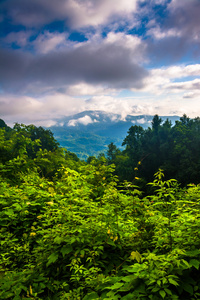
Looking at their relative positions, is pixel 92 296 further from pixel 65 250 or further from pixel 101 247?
pixel 65 250

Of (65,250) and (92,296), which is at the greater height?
(65,250)

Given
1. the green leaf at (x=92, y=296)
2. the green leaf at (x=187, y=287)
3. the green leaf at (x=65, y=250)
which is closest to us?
the green leaf at (x=187, y=287)

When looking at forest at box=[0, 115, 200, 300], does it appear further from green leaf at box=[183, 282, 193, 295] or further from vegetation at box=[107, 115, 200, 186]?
vegetation at box=[107, 115, 200, 186]

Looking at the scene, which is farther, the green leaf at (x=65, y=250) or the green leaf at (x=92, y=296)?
the green leaf at (x=65, y=250)

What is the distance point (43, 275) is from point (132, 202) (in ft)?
7.62

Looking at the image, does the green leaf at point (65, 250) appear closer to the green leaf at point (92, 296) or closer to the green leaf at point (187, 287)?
the green leaf at point (92, 296)

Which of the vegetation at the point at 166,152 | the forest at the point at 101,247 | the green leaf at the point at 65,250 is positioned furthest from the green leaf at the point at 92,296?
the vegetation at the point at 166,152

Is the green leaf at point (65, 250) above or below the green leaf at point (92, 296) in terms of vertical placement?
above

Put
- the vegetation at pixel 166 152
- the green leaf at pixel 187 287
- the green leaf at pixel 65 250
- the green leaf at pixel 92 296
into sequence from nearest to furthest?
the green leaf at pixel 187 287 < the green leaf at pixel 92 296 < the green leaf at pixel 65 250 < the vegetation at pixel 166 152

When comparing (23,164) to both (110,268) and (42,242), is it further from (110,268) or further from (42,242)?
→ (110,268)

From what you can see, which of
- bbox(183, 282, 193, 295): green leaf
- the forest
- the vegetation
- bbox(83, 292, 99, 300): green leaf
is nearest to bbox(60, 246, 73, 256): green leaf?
the forest

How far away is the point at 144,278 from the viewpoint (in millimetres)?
2158

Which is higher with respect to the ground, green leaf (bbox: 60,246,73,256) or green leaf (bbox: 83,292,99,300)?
green leaf (bbox: 60,246,73,256)

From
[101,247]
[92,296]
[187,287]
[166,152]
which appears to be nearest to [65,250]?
[101,247]
